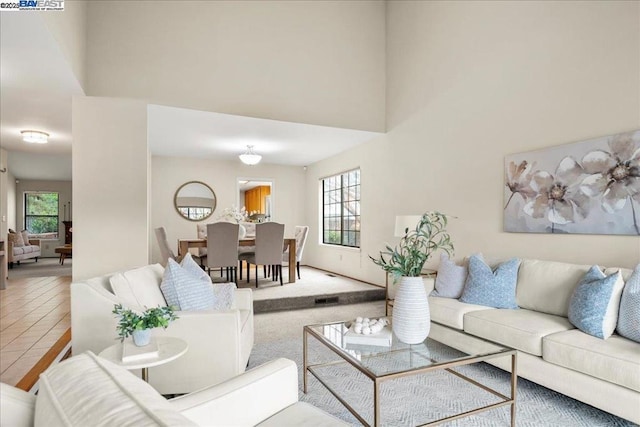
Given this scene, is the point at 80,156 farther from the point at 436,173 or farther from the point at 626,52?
the point at 626,52

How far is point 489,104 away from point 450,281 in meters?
1.90

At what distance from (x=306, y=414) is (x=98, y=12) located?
4.56 metres

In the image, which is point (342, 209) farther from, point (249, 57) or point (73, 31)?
point (73, 31)

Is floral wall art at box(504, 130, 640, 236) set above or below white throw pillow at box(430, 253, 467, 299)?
above

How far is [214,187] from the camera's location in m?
7.61

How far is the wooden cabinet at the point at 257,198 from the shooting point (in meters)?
11.5

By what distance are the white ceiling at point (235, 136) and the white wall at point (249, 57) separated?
207 millimetres

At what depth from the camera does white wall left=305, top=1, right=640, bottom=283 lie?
9.25ft

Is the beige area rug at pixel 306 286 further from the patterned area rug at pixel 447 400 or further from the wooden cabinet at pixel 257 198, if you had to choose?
the wooden cabinet at pixel 257 198

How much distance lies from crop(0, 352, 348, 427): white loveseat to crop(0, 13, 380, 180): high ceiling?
258cm

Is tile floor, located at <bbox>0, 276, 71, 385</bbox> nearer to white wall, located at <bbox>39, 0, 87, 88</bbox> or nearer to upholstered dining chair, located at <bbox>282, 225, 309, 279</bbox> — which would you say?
white wall, located at <bbox>39, 0, 87, 88</bbox>

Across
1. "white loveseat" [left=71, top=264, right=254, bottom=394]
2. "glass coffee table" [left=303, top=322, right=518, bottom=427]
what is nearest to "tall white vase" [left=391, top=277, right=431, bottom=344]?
"glass coffee table" [left=303, top=322, right=518, bottom=427]

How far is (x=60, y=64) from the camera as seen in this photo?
10.3 feet

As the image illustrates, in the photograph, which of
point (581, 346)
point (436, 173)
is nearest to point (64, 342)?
point (581, 346)
